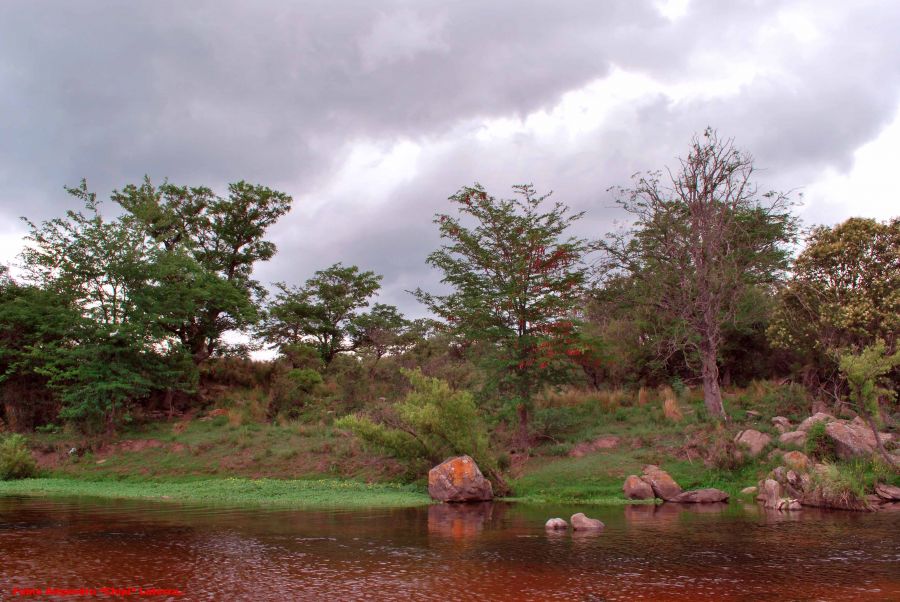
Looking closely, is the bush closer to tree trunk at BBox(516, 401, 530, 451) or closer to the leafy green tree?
tree trunk at BBox(516, 401, 530, 451)

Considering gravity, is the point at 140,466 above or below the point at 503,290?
below

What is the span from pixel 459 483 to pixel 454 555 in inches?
393

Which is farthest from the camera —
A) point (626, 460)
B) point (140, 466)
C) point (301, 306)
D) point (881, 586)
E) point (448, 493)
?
point (301, 306)

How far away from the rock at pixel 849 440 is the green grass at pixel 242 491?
48.1ft

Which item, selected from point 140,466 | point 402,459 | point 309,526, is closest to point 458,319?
point 402,459

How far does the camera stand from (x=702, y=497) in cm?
2180

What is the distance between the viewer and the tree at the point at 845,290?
87.7 feet

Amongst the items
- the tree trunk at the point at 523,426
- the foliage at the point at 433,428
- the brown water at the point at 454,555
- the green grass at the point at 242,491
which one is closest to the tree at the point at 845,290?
the brown water at the point at 454,555

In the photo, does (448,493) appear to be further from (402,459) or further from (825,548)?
(825,548)

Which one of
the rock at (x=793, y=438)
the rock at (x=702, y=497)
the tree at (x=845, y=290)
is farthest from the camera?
the tree at (x=845, y=290)

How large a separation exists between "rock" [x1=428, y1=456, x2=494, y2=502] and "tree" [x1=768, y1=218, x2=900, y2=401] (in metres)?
15.6

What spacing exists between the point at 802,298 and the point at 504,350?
13.8m

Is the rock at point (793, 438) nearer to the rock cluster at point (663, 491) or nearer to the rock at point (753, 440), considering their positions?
the rock at point (753, 440)

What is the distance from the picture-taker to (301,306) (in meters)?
52.9
